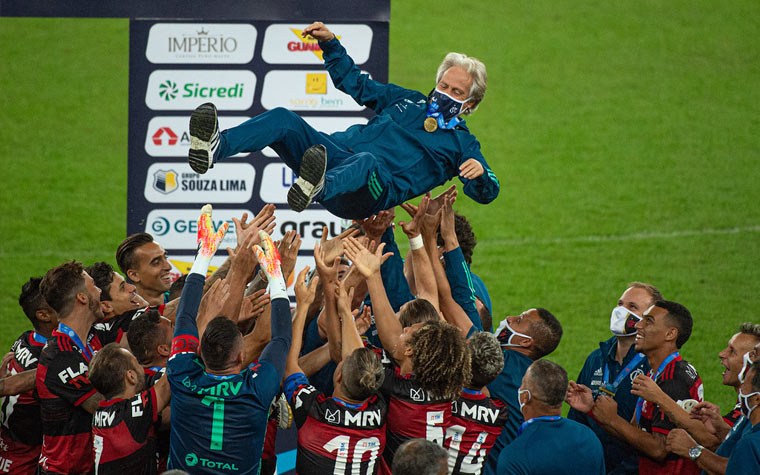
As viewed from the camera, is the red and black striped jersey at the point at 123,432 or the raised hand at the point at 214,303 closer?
the red and black striped jersey at the point at 123,432

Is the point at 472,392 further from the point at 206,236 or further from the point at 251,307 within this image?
the point at 206,236

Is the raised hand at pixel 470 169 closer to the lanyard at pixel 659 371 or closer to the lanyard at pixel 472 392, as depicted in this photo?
the lanyard at pixel 472 392

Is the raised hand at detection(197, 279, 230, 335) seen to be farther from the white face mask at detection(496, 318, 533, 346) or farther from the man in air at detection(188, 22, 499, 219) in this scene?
the white face mask at detection(496, 318, 533, 346)

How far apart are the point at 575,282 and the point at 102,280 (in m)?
7.73

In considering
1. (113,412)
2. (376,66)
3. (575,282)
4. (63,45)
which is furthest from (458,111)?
(63,45)

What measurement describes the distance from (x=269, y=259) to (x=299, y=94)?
11.7 feet

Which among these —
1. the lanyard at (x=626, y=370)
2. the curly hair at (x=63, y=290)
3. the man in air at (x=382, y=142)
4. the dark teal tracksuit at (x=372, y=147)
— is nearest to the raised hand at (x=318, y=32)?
the man in air at (x=382, y=142)

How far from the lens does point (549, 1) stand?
18.8 meters

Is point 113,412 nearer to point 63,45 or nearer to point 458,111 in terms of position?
point 458,111

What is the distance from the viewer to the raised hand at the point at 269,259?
4.93m

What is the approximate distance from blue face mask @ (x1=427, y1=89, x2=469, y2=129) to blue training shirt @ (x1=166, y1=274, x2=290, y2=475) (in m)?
2.13

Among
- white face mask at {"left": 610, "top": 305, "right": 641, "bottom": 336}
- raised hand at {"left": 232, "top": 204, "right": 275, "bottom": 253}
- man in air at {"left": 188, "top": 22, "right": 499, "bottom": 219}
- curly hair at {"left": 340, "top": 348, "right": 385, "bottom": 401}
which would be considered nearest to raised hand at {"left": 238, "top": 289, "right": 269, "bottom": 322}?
raised hand at {"left": 232, "top": 204, "right": 275, "bottom": 253}

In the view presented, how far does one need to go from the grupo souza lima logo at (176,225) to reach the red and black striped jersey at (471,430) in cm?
394

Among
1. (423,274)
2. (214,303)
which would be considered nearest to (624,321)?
(423,274)
